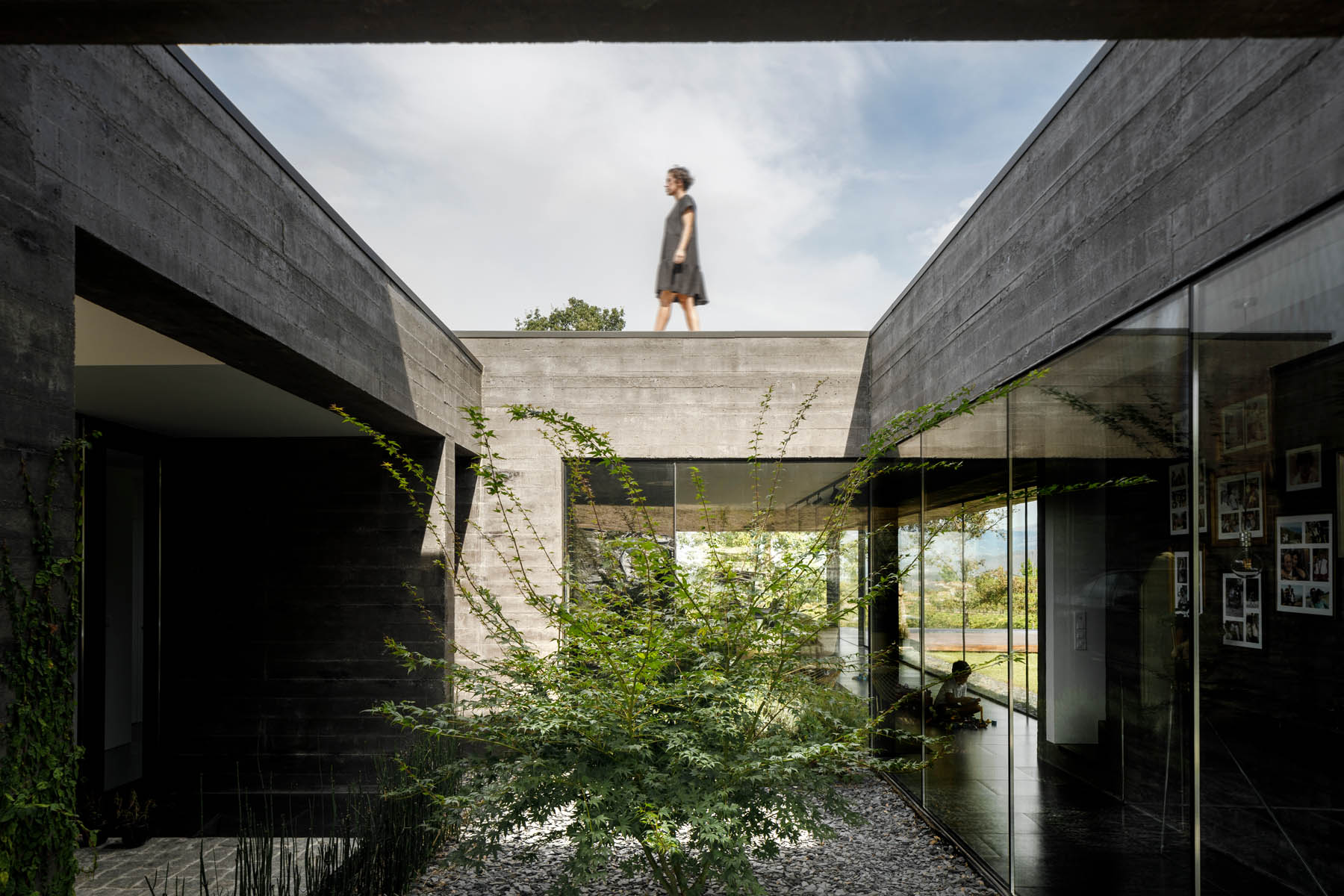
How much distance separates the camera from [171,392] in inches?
203

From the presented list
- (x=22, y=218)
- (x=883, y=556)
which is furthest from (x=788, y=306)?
(x=22, y=218)

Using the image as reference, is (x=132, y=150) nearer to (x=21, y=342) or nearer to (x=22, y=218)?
(x=22, y=218)

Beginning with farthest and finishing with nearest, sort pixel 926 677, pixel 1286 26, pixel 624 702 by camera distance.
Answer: pixel 926 677, pixel 624 702, pixel 1286 26

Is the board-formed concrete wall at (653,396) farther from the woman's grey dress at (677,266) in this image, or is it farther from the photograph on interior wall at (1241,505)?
the photograph on interior wall at (1241,505)

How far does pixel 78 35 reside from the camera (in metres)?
1.83

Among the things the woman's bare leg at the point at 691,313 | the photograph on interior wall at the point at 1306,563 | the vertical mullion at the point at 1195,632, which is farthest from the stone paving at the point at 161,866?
the woman's bare leg at the point at 691,313

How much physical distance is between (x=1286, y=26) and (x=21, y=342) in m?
2.77

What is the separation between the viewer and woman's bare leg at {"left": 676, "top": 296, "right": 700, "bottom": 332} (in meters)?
8.59

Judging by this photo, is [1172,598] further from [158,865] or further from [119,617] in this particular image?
[119,617]

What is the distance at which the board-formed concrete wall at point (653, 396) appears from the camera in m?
7.59

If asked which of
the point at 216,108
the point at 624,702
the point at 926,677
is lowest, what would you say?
the point at 926,677

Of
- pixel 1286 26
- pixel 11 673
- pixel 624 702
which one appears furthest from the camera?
pixel 624 702

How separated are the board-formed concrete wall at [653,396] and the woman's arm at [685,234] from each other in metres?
1.23

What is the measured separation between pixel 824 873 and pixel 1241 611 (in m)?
2.82
